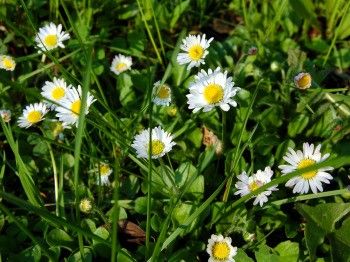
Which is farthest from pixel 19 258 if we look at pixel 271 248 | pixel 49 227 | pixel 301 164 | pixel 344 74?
pixel 344 74

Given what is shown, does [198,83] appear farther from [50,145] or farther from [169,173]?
[50,145]

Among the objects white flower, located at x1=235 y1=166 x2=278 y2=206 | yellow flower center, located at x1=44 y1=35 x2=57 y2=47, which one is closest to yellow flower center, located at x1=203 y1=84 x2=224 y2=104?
white flower, located at x1=235 y1=166 x2=278 y2=206

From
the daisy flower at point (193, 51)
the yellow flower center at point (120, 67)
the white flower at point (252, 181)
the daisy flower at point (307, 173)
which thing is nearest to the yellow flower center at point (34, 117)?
the yellow flower center at point (120, 67)

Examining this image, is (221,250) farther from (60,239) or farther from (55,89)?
(55,89)

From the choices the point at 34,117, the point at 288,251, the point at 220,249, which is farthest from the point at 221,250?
the point at 34,117

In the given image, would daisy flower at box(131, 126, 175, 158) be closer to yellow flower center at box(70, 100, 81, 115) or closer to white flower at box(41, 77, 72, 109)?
yellow flower center at box(70, 100, 81, 115)

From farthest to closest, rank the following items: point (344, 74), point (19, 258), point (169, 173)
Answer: point (344, 74)
point (169, 173)
point (19, 258)

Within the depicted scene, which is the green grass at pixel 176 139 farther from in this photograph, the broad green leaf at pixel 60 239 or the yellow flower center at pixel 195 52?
the yellow flower center at pixel 195 52
